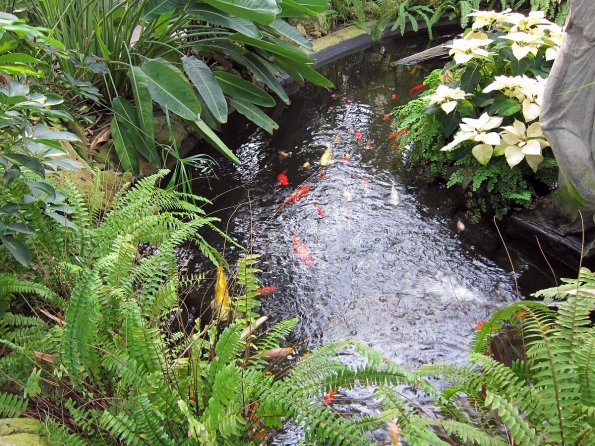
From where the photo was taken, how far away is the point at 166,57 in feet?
15.5

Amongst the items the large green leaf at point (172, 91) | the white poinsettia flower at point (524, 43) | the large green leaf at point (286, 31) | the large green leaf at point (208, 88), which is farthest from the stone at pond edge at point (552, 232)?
the large green leaf at point (286, 31)

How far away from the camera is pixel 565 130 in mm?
2934

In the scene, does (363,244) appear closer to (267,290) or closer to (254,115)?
(267,290)

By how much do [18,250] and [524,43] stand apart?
140 inches

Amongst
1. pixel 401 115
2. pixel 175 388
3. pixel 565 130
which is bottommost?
pixel 401 115

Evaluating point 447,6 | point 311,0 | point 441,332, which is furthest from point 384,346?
point 447,6

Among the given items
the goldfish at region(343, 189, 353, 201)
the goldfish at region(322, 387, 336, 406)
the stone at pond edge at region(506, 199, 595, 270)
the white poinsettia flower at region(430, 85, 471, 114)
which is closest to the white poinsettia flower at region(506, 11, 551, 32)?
the white poinsettia flower at region(430, 85, 471, 114)

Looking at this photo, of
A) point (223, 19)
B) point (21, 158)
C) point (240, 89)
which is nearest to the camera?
point (21, 158)

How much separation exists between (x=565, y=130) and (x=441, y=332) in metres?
1.30

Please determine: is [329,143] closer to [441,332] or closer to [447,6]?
[441,332]

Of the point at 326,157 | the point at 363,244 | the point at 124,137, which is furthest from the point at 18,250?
the point at 326,157

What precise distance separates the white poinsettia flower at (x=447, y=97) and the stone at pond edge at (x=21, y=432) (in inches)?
121

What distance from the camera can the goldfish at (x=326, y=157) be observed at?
4566 millimetres

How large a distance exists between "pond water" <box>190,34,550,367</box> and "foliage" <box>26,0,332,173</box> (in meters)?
0.48
